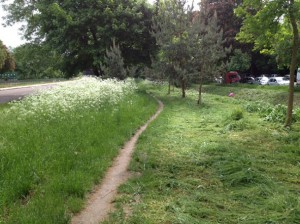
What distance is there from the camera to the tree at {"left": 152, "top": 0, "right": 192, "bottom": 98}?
70.2 ft

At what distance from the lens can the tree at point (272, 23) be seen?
10188 mm

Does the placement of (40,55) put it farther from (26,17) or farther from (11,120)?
(11,120)

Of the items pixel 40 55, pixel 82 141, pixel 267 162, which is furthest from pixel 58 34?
pixel 267 162

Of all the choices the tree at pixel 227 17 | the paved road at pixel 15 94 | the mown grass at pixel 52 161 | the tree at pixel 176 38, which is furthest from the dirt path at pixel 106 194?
the tree at pixel 227 17

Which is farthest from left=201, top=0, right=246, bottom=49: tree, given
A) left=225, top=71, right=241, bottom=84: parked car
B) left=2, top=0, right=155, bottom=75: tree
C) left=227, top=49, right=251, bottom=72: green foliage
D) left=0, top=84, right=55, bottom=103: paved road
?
left=0, top=84, right=55, bottom=103: paved road

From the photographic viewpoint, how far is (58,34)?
27.3 meters

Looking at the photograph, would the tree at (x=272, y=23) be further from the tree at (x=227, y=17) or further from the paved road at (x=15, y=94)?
the tree at (x=227, y=17)

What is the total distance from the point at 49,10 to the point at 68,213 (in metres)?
24.6

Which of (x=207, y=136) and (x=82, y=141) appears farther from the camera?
(x=207, y=136)

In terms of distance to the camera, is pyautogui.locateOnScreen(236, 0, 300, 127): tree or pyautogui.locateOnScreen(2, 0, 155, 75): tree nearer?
pyautogui.locateOnScreen(236, 0, 300, 127): tree

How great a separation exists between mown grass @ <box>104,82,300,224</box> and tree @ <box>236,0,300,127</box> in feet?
8.77

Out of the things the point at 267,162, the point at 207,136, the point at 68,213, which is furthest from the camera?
the point at 207,136

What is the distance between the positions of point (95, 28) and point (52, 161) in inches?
892

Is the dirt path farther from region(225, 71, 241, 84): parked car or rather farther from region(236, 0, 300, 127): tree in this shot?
region(225, 71, 241, 84): parked car
